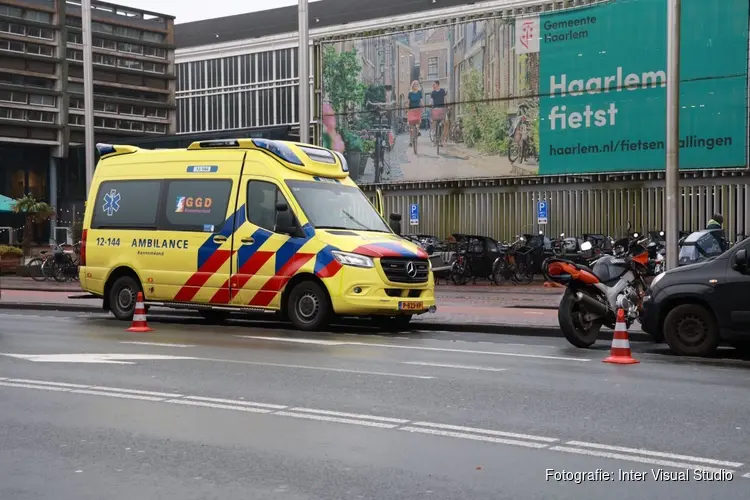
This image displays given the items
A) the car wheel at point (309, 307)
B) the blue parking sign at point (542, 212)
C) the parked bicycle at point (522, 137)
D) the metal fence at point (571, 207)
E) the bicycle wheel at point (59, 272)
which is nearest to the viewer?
the car wheel at point (309, 307)

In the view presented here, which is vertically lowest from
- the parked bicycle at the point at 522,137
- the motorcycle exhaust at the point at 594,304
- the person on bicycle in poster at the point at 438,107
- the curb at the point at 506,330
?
the curb at the point at 506,330

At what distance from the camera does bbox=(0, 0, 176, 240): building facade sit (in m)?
95.6

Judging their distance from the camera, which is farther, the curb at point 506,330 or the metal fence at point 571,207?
the metal fence at point 571,207

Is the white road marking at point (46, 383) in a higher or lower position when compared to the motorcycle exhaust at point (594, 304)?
lower

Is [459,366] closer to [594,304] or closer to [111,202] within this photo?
[594,304]

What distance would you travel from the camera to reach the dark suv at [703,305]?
42.1 feet

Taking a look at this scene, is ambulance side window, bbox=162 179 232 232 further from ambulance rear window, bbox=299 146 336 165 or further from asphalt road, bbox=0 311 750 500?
asphalt road, bbox=0 311 750 500

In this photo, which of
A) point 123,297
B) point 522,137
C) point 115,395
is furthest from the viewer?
point 522,137

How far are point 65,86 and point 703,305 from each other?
92267mm

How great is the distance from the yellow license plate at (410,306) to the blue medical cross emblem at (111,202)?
18.3 ft

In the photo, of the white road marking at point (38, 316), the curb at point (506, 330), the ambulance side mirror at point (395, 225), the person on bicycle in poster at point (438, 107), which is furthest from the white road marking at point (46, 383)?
the person on bicycle in poster at point (438, 107)

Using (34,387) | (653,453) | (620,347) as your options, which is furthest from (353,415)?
(620,347)

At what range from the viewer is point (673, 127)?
1802 centimetres

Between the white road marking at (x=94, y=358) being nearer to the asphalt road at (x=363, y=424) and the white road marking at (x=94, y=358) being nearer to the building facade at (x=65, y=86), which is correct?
the asphalt road at (x=363, y=424)
